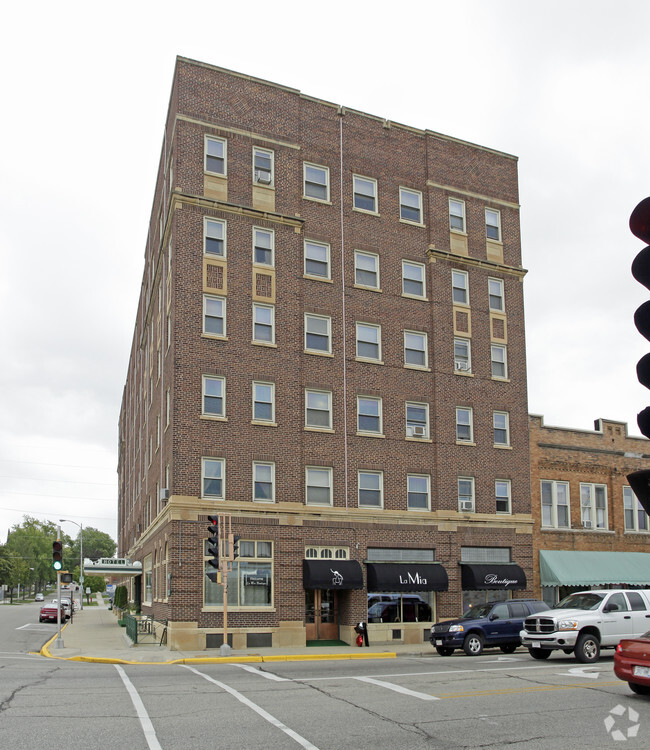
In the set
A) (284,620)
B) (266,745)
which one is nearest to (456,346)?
(284,620)

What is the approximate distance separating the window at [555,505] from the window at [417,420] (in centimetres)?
677

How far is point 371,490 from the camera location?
32.7 m

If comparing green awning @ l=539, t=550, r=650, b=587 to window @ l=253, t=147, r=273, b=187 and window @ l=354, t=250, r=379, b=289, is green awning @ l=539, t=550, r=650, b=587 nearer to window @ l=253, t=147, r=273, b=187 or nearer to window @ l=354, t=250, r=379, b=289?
window @ l=354, t=250, r=379, b=289

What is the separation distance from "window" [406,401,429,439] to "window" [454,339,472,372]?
2581 millimetres

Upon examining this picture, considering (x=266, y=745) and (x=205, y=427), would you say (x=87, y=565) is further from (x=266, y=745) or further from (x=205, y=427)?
(x=266, y=745)

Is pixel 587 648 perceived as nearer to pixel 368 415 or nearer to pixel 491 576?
pixel 491 576

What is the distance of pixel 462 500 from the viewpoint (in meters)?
34.4

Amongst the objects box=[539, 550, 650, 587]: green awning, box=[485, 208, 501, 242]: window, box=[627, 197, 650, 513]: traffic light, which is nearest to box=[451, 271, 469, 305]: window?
box=[485, 208, 501, 242]: window

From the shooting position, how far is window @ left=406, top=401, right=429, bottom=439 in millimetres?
34094

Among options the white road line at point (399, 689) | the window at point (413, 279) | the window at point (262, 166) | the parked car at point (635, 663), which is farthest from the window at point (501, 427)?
the parked car at point (635, 663)

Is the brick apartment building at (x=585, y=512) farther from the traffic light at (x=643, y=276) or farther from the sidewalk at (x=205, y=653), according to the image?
the traffic light at (x=643, y=276)

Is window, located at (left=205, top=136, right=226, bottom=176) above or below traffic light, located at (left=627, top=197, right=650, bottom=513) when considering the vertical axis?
above

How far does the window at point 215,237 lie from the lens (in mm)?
31766

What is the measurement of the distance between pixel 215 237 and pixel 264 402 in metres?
6.74
